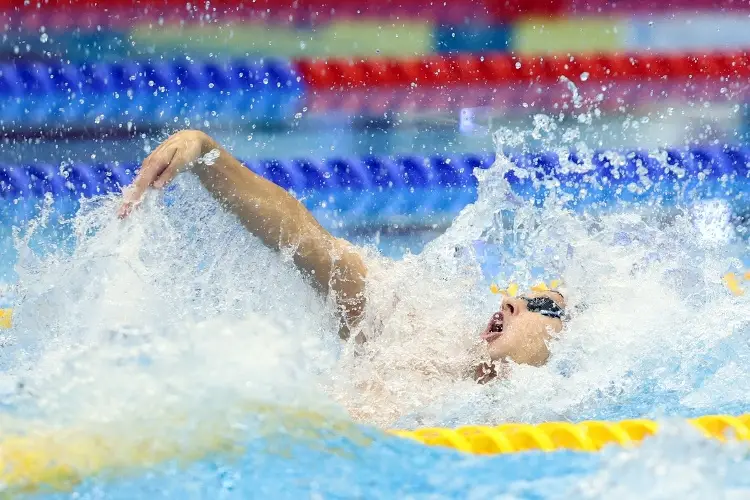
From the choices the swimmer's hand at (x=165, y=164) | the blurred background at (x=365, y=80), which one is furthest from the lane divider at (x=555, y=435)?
the blurred background at (x=365, y=80)

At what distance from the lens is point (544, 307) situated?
6.35 feet

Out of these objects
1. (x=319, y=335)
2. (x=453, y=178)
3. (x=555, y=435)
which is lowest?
(x=555, y=435)

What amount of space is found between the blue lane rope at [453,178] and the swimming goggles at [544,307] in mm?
1889

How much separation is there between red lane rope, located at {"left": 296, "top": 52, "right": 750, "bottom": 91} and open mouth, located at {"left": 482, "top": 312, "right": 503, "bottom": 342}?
2.29 metres

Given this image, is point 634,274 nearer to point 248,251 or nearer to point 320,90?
point 248,251

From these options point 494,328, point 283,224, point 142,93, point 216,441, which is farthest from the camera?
point 142,93

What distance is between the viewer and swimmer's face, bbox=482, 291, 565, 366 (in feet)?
6.10

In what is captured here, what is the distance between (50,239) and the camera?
3479 mm

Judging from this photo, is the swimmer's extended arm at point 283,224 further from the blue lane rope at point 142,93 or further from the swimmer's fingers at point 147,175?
the blue lane rope at point 142,93

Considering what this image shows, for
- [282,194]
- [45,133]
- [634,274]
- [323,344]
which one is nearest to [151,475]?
[323,344]

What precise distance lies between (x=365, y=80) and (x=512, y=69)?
25.4 inches

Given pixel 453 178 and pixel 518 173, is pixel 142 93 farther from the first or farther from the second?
pixel 518 173

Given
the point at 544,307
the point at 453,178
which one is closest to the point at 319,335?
the point at 544,307

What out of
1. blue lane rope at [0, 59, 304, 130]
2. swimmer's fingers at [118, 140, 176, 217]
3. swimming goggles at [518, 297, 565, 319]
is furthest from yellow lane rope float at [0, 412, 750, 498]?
blue lane rope at [0, 59, 304, 130]
